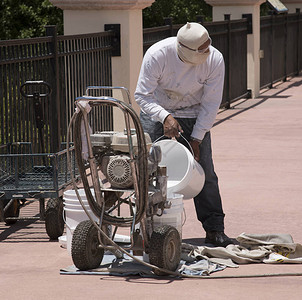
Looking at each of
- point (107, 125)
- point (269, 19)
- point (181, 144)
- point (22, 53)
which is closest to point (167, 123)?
point (181, 144)

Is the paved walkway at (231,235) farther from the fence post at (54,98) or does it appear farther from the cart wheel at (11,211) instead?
the fence post at (54,98)

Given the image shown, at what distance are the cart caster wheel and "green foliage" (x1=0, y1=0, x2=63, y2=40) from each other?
21321 millimetres

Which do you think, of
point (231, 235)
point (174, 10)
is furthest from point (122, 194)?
point (174, 10)

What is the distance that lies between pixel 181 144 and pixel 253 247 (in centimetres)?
99

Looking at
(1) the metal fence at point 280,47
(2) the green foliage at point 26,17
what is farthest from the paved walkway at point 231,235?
(2) the green foliage at point 26,17

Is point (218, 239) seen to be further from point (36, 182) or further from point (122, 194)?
point (36, 182)

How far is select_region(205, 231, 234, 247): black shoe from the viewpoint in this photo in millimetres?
7156

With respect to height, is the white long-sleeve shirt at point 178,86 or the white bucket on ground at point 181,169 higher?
the white long-sleeve shirt at point 178,86

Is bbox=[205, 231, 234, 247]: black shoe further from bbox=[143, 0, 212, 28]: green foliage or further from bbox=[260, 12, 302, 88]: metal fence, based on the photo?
bbox=[143, 0, 212, 28]: green foliage

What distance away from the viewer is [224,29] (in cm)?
1741

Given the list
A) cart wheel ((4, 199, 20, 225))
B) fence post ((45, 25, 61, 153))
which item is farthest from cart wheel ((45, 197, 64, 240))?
fence post ((45, 25, 61, 153))

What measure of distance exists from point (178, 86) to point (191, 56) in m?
0.33

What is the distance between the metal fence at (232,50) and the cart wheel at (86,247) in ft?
32.9

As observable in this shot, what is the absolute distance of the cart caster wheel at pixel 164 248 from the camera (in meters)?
6.19
